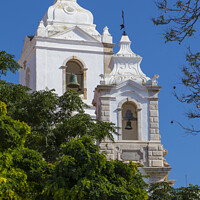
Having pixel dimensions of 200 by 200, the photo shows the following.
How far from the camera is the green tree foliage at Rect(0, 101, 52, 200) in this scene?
17078mm

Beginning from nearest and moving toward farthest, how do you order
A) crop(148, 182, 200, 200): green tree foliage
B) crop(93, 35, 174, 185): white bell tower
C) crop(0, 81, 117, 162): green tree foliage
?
crop(148, 182, 200, 200): green tree foliage, crop(0, 81, 117, 162): green tree foliage, crop(93, 35, 174, 185): white bell tower

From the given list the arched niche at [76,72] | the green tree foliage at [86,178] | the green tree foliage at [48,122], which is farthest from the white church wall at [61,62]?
the green tree foliage at [86,178]

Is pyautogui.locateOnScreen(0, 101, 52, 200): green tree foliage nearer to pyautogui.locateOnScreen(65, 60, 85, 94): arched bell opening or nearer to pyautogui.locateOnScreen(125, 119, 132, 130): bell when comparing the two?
pyautogui.locateOnScreen(125, 119, 132, 130): bell

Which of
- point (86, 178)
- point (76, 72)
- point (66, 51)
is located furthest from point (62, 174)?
point (76, 72)

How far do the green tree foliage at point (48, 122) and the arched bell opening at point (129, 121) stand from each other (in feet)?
5.02

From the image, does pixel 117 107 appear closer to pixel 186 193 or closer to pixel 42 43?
pixel 186 193

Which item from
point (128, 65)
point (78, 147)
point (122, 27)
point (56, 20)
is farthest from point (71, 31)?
point (78, 147)

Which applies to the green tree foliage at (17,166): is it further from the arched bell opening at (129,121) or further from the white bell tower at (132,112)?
the arched bell opening at (129,121)

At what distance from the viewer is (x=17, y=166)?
59.2ft

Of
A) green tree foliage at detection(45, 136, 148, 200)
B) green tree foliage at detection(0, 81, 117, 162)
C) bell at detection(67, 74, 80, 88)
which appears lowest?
green tree foliage at detection(45, 136, 148, 200)

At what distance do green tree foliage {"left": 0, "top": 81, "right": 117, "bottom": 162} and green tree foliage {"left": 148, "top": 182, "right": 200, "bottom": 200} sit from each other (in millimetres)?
3241

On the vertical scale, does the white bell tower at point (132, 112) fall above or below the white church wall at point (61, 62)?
below

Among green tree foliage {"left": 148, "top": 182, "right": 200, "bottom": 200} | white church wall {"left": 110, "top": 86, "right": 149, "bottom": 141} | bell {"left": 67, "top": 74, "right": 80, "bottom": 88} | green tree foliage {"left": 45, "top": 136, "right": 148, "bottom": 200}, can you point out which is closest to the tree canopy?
green tree foliage {"left": 45, "top": 136, "right": 148, "bottom": 200}

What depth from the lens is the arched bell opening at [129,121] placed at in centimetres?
2557
